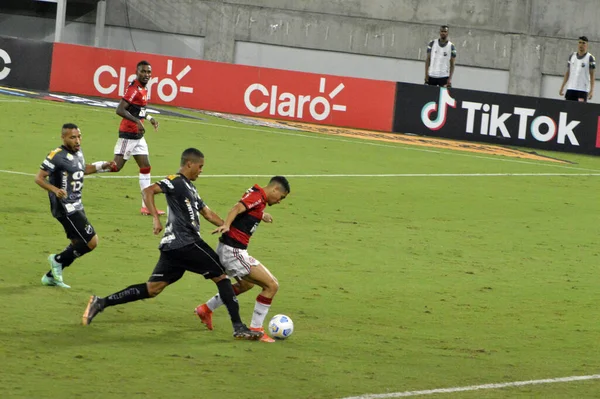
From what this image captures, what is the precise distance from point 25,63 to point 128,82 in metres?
2.95

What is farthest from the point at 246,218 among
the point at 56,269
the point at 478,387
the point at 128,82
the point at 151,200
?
the point at 128,82

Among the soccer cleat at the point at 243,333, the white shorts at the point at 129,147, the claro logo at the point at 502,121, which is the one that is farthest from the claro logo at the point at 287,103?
the soccer cleat at the point at 243,333

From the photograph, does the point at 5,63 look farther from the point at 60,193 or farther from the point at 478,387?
the point at 478,387

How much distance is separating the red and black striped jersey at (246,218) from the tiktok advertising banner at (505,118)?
20.4m

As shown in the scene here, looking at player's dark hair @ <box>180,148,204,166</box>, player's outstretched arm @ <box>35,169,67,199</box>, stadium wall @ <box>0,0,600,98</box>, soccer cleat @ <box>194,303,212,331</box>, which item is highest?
stadium wall @ <box>0,0,600,98</box>

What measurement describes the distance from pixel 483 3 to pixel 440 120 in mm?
13186

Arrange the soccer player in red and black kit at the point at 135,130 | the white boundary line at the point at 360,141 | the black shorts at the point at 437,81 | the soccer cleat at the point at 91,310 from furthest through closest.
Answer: the black shorts at the point at 437,81 < the white boundary line at the point at 360,141 < the soccer player in red and black kit at the point at 135,130 < the soccer cleat at the point at 91,310

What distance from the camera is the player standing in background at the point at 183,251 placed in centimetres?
1089

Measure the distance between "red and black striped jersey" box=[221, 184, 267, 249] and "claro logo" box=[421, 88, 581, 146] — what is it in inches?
804

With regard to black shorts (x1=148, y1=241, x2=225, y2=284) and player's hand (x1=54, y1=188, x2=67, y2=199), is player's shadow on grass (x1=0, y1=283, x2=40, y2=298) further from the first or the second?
black shorts (x1=148, y1=241, x2=225, y2=284)

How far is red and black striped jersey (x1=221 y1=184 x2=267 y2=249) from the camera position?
433 inches

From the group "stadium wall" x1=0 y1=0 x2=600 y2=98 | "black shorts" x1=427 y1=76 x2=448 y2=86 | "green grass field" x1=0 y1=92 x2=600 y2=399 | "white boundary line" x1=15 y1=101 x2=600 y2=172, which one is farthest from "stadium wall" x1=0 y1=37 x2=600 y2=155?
"stadium wall" x1=0 y1=0 x2=600 y2=98

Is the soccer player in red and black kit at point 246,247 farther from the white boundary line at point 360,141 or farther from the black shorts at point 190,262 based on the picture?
the white boundary line at point 360,141

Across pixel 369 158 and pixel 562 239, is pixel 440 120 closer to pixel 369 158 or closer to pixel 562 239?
pixel 369 158
